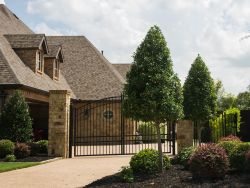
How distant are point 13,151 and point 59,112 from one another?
2.70 meters

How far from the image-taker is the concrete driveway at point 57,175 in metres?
11.3

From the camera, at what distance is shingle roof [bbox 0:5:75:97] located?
2081 cm

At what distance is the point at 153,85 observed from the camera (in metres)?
11.5

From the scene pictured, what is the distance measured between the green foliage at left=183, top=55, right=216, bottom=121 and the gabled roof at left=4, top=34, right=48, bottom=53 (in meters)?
10.4

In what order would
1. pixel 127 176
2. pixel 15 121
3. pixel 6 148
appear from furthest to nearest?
pixel 15 121
pixel 6 148
pixel 127 176

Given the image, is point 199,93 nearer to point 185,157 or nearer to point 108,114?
point 185,157

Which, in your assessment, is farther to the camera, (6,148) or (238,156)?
(6,148)

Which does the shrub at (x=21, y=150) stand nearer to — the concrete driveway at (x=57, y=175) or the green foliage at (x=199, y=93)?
the concrete driveway at (x=57, y=175)

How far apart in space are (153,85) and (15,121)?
9609 millimetres

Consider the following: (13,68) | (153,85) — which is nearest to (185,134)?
(153,85)

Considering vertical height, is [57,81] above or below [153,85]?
above

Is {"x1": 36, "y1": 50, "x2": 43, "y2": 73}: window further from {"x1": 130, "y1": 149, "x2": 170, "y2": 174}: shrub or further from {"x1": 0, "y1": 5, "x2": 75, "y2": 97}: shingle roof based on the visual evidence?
{"x1": 130, "y1": 149, "x2": 170, "y2": 174}: shrub

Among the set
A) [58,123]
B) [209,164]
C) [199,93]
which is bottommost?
[209,164]

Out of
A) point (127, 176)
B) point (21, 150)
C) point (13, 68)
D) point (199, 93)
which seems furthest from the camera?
point (13, 68)
